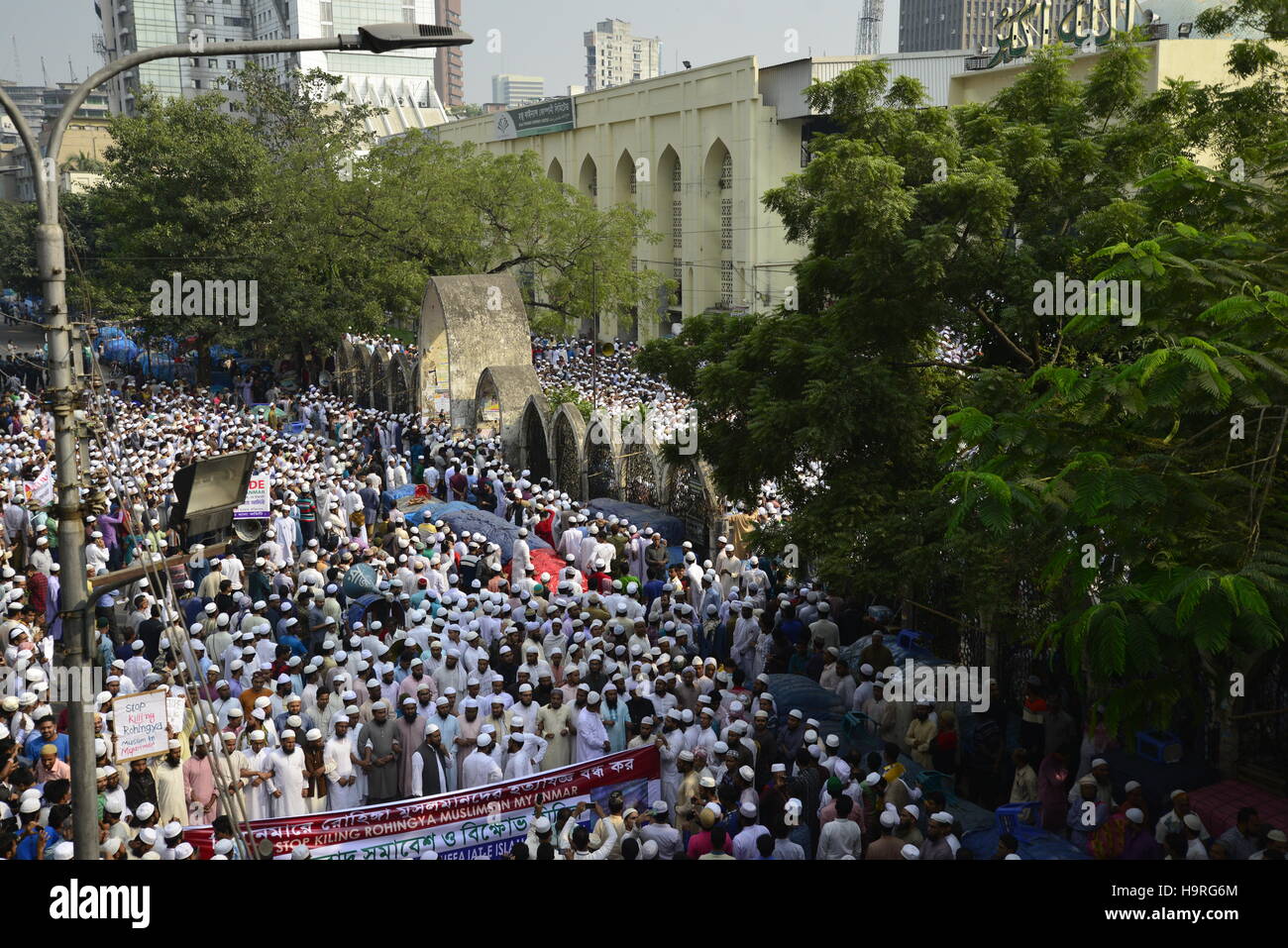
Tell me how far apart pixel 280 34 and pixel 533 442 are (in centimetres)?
6417

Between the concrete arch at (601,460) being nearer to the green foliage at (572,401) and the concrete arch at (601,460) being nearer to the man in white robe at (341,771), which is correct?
the green foliage at (572,401)

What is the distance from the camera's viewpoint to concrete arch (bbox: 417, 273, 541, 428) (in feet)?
80.2

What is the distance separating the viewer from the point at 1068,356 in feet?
33.4

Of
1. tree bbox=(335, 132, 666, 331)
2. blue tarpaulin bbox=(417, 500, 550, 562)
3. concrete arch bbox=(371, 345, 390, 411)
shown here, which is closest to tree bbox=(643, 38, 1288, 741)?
blue tarpaulin bbox=(417, 500, 550, 562)

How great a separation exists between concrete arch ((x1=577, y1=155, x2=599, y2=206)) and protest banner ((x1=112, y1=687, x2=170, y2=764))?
41173mm

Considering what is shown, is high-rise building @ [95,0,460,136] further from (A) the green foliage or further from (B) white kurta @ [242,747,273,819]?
(B) white kurta @ [242,747,273,819]

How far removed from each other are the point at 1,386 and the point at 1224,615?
3182 cm

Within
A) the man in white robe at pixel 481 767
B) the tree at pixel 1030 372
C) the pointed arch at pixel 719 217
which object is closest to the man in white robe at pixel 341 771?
the man in white robe at pixel 481 767

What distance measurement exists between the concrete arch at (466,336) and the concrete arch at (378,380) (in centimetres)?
314

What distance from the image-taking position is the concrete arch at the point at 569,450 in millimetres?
18328

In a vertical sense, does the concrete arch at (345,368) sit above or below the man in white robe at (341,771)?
above

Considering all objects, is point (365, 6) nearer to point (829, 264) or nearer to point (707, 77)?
point (707, 77)

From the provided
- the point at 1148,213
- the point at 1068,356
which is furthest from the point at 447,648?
the point at 1148,213

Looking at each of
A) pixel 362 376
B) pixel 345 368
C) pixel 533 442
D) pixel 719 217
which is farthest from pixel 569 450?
pixel 719 217
